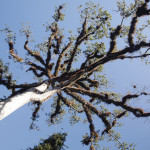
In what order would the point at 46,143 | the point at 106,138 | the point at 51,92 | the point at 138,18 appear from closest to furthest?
the point at 51,92 < the point at 138,18 < the point at 46,143 < the point at 106,138

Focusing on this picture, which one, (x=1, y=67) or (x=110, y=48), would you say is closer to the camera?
(x=110, y=48)

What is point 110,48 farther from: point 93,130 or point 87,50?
point 93,130

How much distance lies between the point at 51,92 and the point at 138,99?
672 cm

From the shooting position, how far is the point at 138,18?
1246cm

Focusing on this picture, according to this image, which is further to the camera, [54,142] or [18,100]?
[54,142]

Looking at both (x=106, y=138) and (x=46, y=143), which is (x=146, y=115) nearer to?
(x=106, y=138)

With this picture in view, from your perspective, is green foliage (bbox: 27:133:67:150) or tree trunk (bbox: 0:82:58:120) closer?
tree trunk (bbox: 0:82:58:120)

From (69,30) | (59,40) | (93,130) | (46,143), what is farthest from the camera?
(69,30)

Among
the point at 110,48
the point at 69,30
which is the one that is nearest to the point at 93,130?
the point at 110,48

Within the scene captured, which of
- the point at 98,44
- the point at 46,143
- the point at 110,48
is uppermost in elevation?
the point at 98,44

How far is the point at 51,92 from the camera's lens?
1162 centimetres

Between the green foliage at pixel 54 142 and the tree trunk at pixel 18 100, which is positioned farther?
the green foliage at pixel 54 142

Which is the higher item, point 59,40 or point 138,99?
point 59,40

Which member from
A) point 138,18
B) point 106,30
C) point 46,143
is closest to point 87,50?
point 106,30
